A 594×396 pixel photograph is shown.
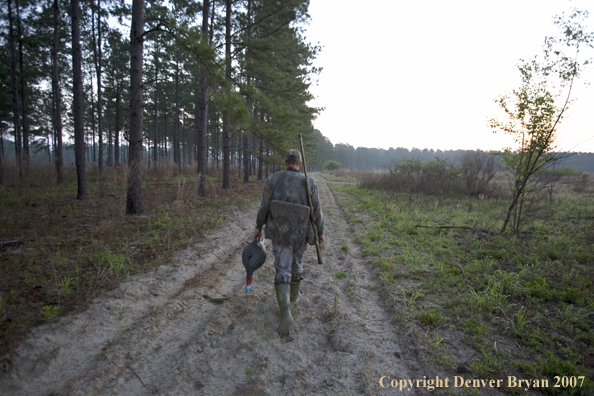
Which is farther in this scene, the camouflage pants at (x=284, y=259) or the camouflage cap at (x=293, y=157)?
the camouflage cap at (x=293, y=157)

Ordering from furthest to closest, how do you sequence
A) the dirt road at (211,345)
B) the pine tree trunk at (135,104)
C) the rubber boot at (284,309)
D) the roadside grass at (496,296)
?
the pine tree trunk at (135,104)
the rubber boot at (284,309)
the roadside grass at (496,296)
the dirt road at (211,345)

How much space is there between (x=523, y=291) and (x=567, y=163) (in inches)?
175

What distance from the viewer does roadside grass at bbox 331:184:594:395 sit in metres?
2.70

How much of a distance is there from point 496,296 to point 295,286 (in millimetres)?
2824

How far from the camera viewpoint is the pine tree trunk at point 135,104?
6.91m

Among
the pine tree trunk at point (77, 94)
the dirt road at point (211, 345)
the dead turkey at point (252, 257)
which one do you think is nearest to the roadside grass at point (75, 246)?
the dirt road at point (211, 345)

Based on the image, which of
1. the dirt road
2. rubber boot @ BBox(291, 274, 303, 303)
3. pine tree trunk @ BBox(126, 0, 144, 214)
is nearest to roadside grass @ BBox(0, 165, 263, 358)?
the dirt road

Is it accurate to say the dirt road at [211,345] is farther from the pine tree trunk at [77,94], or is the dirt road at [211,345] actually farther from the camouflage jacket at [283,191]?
the pine tree trunk at [77,94]

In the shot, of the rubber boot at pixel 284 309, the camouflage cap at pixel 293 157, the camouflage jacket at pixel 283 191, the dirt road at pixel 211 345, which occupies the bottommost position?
the dirt road at pixel 211 345

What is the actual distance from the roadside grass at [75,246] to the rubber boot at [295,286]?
2.34 metres

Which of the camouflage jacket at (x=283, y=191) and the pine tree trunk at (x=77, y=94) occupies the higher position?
the pine tree trunk at (x=77, y=94)

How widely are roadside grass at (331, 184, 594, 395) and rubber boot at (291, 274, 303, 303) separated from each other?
1299 millimetres

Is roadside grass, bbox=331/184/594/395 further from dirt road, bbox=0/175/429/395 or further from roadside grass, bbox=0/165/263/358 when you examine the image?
roadside grass, bbox=0/165/263/358

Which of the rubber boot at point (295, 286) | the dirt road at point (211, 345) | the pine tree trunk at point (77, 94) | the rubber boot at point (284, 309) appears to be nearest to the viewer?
the dirt road at point (211, 345)
